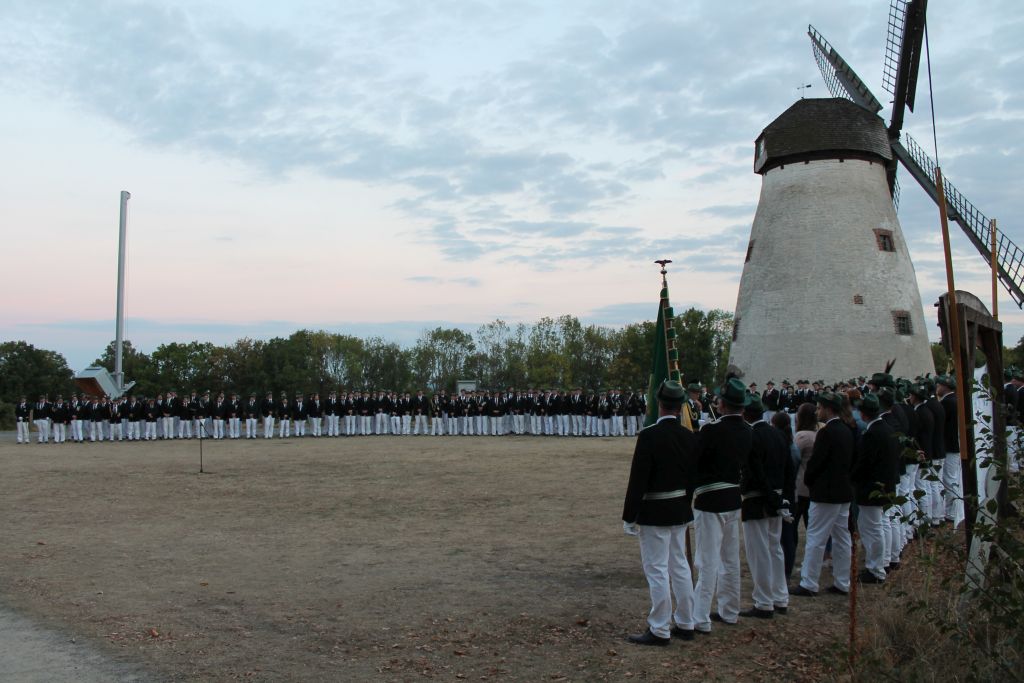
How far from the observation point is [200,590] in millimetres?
8391

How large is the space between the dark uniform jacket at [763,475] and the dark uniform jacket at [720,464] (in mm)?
299

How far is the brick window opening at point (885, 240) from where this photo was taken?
32562 millimetres

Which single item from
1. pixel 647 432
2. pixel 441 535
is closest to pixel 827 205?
pixel 441 535

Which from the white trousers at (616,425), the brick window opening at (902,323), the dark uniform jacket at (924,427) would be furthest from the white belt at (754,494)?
the brick window opening at (902,323)

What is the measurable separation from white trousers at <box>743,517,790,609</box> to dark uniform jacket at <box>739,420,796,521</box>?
12cm

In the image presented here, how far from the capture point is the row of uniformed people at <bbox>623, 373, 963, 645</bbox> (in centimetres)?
676

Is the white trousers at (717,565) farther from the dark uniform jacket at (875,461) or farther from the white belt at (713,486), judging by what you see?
the dark uniform jacket at (875,461)

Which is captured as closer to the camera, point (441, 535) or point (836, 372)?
point (441, 535)

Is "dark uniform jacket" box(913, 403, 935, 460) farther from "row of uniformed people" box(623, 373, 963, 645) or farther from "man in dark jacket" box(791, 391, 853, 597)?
"man in dark jacket" box(791, 391, 853, 597)

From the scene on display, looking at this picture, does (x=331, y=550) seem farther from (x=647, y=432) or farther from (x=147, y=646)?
(x=647, y=432)

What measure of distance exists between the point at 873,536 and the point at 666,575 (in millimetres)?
3092

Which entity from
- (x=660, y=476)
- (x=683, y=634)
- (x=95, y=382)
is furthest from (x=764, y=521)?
(x=95, y=382)

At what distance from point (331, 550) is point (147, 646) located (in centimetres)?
376

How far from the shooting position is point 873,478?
8.50 m
